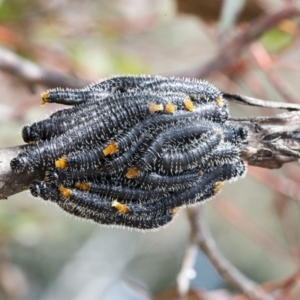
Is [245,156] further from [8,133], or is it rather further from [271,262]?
[271,262]

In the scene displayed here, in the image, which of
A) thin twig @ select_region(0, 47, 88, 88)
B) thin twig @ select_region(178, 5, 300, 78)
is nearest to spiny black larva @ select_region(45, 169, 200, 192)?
thin twig @ select_region(0, 47, 88, 88)

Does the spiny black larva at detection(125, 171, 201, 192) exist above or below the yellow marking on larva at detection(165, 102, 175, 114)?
below

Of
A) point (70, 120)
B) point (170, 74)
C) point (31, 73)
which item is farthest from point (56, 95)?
point (170, 74)

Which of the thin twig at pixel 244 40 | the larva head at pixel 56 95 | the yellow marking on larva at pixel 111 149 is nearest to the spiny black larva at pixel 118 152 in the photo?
the yellow marking on larva at pixel 111 149

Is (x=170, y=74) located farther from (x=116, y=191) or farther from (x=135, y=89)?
(x=116, y=191)

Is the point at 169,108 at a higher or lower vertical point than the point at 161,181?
higher

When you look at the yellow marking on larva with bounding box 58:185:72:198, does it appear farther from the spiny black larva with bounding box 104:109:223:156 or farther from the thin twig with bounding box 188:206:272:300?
the thin twig with bounding box 188:206:272:300

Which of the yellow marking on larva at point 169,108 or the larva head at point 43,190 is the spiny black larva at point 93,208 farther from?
the yellow marking on larva at point 169,108
